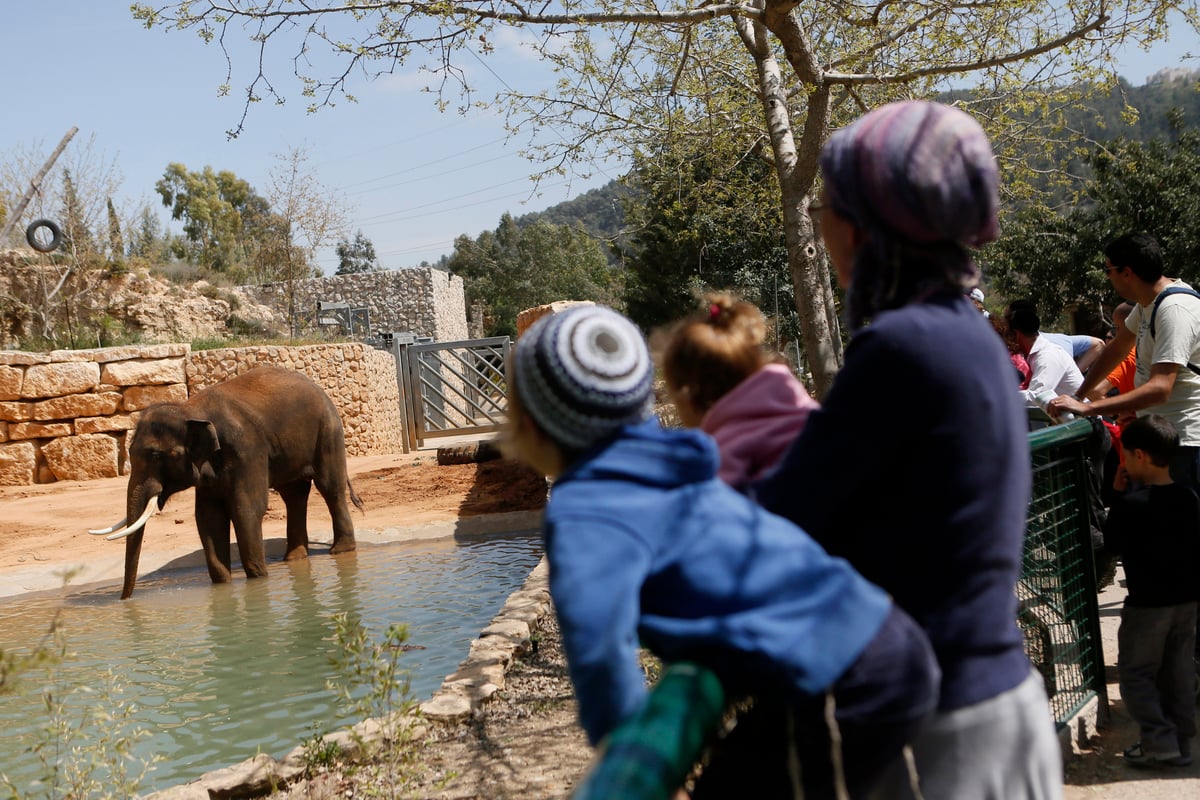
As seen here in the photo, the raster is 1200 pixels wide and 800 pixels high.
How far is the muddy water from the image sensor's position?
594cm


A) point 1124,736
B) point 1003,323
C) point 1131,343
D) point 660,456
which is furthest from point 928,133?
point 1003,323

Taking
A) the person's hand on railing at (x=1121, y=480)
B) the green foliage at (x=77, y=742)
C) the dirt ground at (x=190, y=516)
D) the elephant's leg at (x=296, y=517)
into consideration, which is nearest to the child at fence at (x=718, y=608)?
the green foliage at (x=77, y=742)

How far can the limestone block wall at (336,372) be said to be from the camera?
21.3 m

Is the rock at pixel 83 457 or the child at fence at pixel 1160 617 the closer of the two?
the child at fence at pixel 1160 617

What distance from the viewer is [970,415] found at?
5.26 ft

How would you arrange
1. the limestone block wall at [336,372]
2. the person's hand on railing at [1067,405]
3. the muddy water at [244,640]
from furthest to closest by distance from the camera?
the limestone block wall at [336,372] < the muddy water at [244,640] < the person's hand on railing at [1067,405]

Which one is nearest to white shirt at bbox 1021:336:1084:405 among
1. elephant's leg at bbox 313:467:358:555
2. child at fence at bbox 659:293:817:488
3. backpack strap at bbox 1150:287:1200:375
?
backpack strap at bbox 1150:287:1200:375

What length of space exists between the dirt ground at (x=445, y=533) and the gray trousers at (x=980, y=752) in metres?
2.27

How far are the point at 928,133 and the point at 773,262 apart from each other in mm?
29085

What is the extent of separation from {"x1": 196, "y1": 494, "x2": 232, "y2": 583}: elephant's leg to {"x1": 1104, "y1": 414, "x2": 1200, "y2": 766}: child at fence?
9203 mm

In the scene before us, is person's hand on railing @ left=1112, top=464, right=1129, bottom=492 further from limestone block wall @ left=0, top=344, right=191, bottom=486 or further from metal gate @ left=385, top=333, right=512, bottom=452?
limestone block wall @ left=0, top=344, right=191, bottom=486

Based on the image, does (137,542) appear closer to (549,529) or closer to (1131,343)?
(1131,343)

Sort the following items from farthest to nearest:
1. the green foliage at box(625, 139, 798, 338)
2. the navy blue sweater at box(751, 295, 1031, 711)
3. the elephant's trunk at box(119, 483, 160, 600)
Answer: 1. the elephant's trunk at box(119, 483, 160, 600)
2. the green foliage at box(625, 139, 798, 338)
3. the navy blue sweater at box(751, 295, 1031, 711)

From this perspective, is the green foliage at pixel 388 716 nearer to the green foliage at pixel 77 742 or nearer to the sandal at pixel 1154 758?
the green foliage at pixel 77 742
